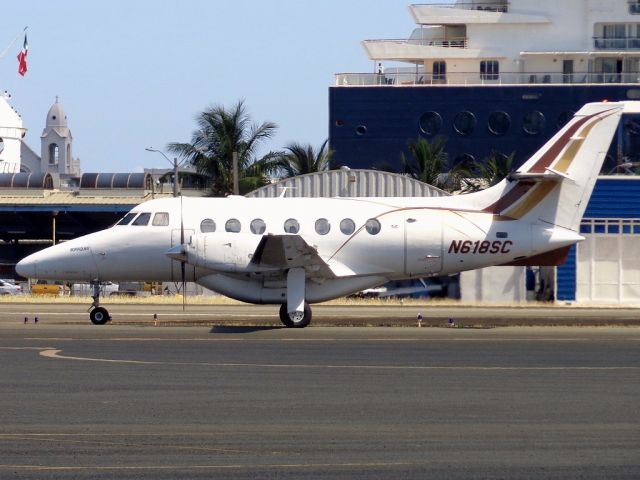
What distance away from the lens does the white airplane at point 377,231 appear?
27.6 m

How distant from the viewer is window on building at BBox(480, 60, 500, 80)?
221 ft

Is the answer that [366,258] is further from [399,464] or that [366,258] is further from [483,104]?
[483,104]

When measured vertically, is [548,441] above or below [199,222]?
below

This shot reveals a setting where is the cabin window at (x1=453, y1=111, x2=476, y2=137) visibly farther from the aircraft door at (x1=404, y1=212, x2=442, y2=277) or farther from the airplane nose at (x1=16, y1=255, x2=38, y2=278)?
the airplane nose at (x1=16, y1=255, x2=38, y2=278)

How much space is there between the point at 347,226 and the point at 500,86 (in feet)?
128

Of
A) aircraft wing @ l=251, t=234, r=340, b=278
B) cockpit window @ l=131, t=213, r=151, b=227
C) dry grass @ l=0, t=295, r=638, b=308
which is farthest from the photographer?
dry grass @ l=0, t=295, r=638, b=308

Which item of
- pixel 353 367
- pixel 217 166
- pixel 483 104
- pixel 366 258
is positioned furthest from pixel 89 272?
pixel 483 104

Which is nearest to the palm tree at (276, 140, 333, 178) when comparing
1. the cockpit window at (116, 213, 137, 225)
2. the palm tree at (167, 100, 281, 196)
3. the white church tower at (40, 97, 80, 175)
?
the palm tree at (167, 100, 281, 196)

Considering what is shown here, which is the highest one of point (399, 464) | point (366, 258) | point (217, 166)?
point (217, 166)

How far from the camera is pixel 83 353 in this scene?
2069cm

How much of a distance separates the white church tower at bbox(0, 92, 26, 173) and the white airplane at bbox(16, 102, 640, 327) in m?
74.8

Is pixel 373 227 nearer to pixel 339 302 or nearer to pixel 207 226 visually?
pixel 207 226

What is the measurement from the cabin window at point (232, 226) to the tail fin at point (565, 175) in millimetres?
6009

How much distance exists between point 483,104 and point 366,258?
38.9 m
